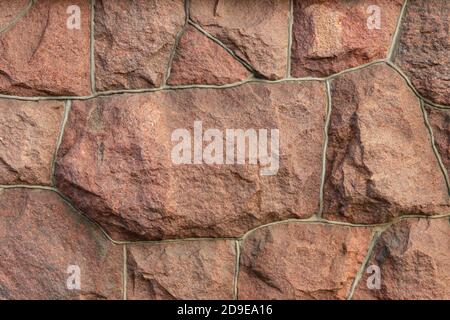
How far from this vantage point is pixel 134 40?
2086 mm

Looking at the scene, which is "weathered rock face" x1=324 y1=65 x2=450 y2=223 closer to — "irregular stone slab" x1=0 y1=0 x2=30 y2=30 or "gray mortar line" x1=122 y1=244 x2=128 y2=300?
"gray mortar line" x1=122 y1=244 x2=128 y2=300

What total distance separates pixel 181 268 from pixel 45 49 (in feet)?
2.83

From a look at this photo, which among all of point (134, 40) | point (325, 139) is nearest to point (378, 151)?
point (325, 139)

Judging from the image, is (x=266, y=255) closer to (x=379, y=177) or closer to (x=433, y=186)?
(x=379, y=177)

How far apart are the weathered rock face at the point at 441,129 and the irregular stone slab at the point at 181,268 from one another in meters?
0.80

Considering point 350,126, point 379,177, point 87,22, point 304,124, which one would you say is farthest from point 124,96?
point 379,177

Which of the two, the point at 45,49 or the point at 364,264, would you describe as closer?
the point at 45,49

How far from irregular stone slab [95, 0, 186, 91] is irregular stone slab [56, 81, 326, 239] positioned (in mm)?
67

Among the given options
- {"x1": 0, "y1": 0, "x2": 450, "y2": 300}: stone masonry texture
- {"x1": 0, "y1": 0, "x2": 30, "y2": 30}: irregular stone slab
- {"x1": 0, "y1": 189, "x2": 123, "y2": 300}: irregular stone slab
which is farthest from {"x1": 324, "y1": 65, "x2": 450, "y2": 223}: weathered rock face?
{"x1": 0, "y1": 0, "x2": 30, "y2": 30}: irregular stone slab

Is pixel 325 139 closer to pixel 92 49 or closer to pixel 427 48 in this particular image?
pixel 427 48

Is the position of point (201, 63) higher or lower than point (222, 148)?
higher

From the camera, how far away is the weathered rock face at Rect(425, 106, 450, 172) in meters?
2.15

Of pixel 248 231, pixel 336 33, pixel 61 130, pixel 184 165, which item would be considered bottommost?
pixel 248 231

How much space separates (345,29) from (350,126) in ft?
1.07
